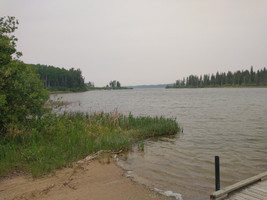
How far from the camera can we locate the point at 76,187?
6059mm

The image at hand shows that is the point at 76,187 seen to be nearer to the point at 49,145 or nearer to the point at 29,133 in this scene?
the point at 49,145

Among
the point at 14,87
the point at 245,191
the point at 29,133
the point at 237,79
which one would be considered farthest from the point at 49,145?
the point at 237,79

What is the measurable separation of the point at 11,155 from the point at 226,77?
18211 centimetres

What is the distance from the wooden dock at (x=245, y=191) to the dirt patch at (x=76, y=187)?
1681 millimetres

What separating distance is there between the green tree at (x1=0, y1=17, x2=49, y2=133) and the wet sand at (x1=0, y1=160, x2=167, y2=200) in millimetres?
3028

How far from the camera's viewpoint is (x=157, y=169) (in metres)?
8.36

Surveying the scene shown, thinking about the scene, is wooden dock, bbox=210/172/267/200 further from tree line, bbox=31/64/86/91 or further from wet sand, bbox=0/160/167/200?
tree line, bbox=31/64/86/91

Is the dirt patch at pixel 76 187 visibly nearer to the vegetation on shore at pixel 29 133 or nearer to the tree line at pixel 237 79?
the vegetation on shore at pixel 29 133

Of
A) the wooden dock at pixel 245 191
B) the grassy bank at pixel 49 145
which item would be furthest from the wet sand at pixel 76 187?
the wooden dock at pixel 245 191

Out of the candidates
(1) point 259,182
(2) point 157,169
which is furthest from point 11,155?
(1) point 259,182

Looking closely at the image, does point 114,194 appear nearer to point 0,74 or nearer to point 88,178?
point 88,178

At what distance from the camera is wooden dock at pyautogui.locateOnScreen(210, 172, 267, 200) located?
15.5 ft

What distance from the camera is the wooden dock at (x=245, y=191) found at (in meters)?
4.71

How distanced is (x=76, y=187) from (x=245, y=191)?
4.75 metres
